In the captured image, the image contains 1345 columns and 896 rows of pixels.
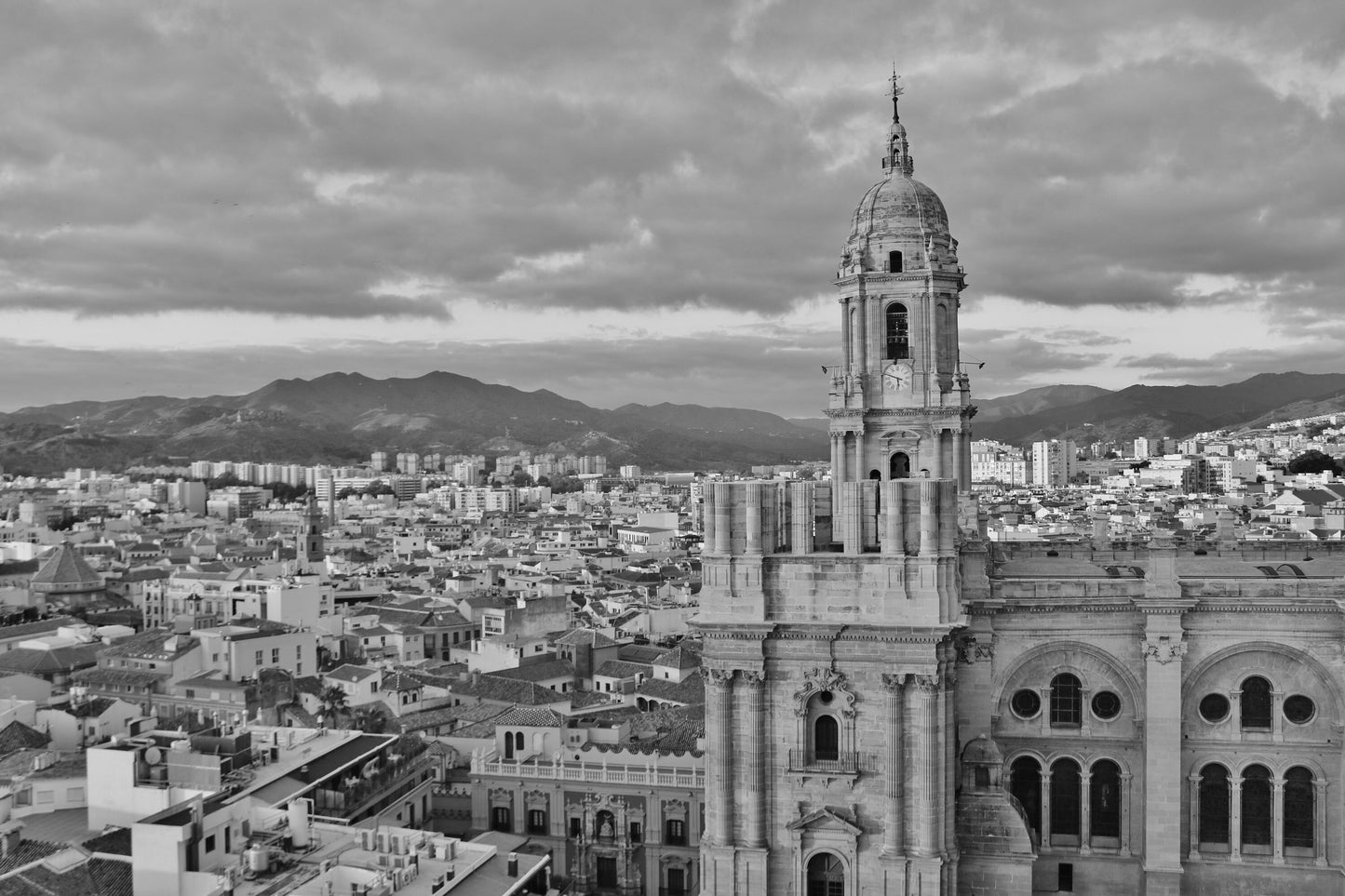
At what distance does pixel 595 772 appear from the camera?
49562 mm

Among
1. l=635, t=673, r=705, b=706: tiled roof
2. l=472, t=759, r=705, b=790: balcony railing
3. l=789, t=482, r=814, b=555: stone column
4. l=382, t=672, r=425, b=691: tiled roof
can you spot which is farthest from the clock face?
l=382, t=672, r=425, b=691: tiled roof

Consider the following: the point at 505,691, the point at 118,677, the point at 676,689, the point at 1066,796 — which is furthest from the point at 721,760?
the point at 118,677

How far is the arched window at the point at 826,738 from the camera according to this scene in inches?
1235

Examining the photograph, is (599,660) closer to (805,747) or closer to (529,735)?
(529,735)

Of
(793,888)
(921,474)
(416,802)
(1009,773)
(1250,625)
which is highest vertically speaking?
(921,474)

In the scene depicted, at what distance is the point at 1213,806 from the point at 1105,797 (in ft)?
8.84

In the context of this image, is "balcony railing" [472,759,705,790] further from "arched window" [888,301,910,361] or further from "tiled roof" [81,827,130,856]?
"arched window" [888,301,910,361]

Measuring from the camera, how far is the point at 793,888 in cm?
3114

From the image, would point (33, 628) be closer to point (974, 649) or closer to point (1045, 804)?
point (974, 649)

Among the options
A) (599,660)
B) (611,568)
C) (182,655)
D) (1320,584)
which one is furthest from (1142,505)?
(1320,584)

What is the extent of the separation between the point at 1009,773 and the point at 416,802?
27.2 meters

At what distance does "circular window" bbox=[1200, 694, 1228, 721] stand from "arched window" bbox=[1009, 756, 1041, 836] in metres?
4.48

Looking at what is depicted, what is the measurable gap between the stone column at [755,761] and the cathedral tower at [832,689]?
35mm

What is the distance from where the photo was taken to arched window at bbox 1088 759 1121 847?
1284 inches
